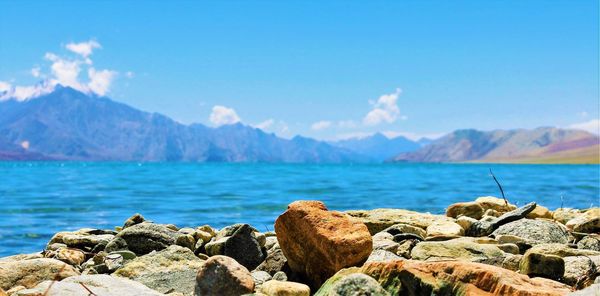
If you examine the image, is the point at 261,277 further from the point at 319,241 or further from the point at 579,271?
the point at 579,271

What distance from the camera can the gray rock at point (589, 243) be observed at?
39.2 ft

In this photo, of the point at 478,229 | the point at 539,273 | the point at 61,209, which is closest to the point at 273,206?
the point at 61,209

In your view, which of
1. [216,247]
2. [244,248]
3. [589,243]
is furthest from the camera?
[589,243]

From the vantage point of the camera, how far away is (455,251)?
406 inches

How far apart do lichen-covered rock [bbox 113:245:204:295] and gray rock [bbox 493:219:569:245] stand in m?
6.24

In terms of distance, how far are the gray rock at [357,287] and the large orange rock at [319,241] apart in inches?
78.9

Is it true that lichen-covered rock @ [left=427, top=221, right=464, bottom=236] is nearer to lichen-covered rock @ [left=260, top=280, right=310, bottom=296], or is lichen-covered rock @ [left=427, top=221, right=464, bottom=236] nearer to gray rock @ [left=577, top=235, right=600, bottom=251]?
gray rock @ [left=577, top=235, right=600, bottom=251]

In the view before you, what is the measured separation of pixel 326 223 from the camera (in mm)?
9125

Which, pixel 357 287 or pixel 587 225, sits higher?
pixel 357 287

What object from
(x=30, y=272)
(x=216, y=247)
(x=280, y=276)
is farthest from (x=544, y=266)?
(x=30, y=272)

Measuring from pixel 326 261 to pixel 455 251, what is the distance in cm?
249

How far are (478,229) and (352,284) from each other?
7.68 meters

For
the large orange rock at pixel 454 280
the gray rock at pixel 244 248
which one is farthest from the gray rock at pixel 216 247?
the large orange rock at pixel 454 280

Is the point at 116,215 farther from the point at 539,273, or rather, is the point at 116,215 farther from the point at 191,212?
the point at 539,273
